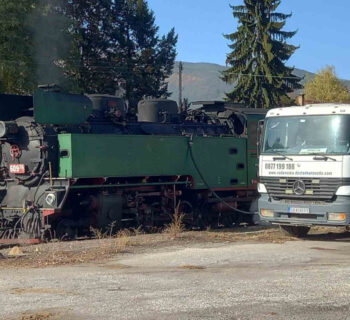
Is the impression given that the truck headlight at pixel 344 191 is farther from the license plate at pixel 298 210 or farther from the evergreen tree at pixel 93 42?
the evergreen tree at pixel 93 42

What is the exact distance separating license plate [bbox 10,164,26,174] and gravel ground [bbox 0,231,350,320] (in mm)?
4108

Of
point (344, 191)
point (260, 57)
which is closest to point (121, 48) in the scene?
point (260, 57)

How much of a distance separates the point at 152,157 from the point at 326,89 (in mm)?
45106

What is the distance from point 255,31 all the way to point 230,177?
30.2 meters

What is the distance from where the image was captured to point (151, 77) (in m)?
39.8

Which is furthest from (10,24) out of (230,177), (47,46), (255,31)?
(255,31)

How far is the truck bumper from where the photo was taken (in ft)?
38.4

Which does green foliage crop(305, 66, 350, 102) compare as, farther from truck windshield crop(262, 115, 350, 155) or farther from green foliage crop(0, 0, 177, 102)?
truck windshield crop(262, 115, 350, 155)

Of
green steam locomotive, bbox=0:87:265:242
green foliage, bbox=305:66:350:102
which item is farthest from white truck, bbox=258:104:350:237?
green foliage, bbox=305:66:350:102

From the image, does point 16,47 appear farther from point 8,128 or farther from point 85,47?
point 85,47

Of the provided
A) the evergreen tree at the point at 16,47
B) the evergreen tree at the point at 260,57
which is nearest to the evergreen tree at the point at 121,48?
the evergreen tree at the point at 260,57

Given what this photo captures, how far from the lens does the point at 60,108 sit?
14.1 meters

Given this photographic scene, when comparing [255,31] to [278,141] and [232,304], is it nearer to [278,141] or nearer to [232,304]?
[278,141]

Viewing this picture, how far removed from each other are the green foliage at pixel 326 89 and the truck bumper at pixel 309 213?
1754 inches
